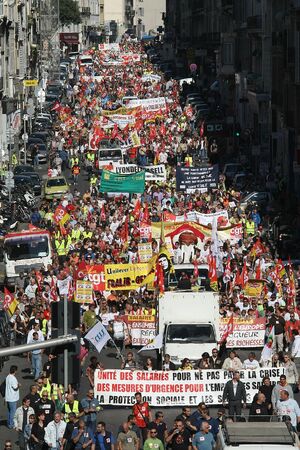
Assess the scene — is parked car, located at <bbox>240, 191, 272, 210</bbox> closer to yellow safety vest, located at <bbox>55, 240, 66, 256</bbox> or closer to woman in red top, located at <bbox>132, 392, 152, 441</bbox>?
yellow safety vest, located at <bbox>55, 240, 66, 256</bbox>

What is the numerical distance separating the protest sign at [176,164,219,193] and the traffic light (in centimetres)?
3671

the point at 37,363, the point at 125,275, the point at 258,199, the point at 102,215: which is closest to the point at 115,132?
the point at 258,199

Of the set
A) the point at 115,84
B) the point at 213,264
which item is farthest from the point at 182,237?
the point at 115,84

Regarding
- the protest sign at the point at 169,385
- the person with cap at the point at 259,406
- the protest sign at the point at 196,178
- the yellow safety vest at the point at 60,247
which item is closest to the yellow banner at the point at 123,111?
the protest sign at the point at 196,178

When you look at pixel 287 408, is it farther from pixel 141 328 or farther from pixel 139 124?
pixel 139 124

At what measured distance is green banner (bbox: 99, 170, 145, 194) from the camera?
53.5 m

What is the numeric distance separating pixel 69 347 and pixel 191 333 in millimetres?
13933

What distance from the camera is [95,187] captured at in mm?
60750

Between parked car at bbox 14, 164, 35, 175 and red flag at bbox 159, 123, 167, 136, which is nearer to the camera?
parked car at bbox 14, 164, 35, 175

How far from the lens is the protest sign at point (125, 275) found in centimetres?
3784

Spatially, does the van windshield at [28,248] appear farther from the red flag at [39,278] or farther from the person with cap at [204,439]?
the person with cap at [204,439]

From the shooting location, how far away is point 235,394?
2627 centimetres

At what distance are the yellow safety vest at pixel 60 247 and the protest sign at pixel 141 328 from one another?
11.7 meters

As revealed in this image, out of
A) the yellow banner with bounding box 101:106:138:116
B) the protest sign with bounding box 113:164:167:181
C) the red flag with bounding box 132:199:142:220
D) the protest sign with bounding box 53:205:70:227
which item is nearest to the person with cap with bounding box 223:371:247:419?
the red flag with bounding box 132:199:142:220
